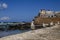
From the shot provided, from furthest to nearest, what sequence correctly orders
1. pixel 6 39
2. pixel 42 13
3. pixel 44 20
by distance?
pixel 42 13 < pixel 44 20 < pixel 6 39

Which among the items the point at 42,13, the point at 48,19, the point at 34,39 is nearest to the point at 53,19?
the point at 48,19

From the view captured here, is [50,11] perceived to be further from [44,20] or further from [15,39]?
[15,39]

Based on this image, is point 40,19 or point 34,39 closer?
point 34,39

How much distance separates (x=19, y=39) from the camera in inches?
349

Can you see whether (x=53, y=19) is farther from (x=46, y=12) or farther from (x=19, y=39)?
(x=19, y=39)

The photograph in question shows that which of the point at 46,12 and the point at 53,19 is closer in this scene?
the point at 53,19

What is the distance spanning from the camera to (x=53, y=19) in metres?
49.2

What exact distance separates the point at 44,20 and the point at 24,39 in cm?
3941

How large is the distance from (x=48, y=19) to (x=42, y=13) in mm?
7414

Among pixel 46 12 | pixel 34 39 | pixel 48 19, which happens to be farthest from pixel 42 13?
pixel 34 39

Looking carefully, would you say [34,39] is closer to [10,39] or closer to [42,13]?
[10,39]

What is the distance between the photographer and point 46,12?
2325 inches

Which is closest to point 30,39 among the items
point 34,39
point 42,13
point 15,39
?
point 34,39

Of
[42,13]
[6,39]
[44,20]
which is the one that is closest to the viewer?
[6,39]
